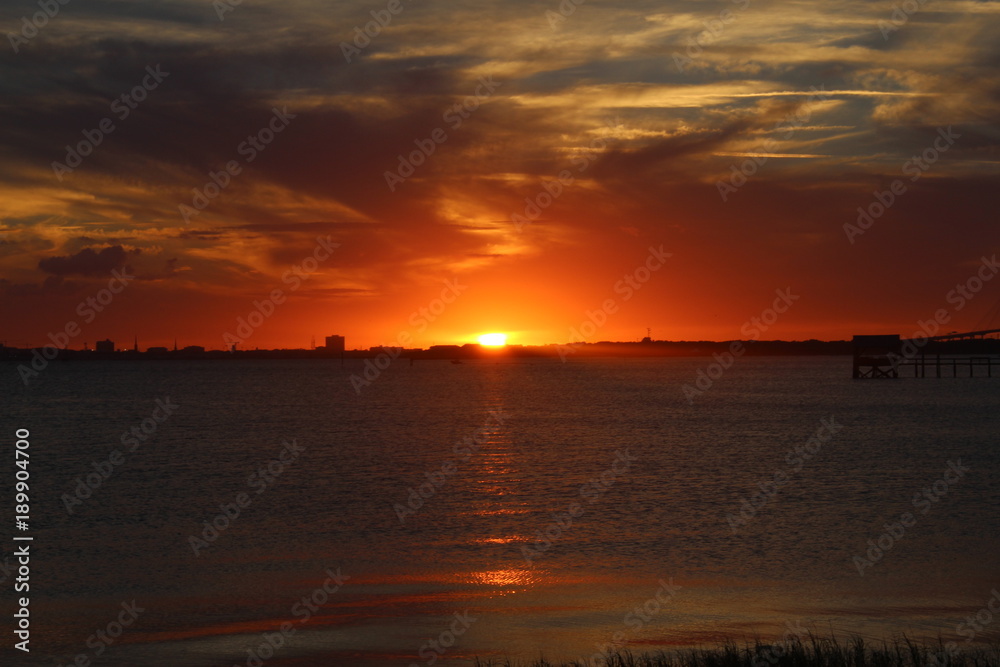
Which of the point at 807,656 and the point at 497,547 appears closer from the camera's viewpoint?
the point at 807,656

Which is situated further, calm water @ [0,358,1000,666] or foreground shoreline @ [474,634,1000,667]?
calm water @ [0,358,1000,666]

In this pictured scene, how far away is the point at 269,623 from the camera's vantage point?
18.0 m

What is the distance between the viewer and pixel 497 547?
84.7ft

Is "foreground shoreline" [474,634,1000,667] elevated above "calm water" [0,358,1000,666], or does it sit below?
below

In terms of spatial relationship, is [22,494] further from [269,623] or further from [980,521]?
[980,521]

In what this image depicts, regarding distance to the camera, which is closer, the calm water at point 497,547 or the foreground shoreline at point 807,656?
the foreground shoreline at point 807,656

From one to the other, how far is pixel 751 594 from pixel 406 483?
22481 millimetres

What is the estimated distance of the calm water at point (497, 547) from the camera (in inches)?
680

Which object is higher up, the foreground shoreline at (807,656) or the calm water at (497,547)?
the calm water at (497,547)

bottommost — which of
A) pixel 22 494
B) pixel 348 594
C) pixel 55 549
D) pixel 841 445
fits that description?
pixel 348 594

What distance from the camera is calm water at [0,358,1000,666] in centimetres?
1728

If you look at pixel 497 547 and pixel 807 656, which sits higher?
pixel 497 547

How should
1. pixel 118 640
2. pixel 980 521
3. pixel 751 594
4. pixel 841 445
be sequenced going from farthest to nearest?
1. pixel 841 445
2. pixel 980 521
3. pixel 751 594
4. pixel 118 640

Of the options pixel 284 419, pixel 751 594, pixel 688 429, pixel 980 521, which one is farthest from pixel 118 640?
pixel 284 419
